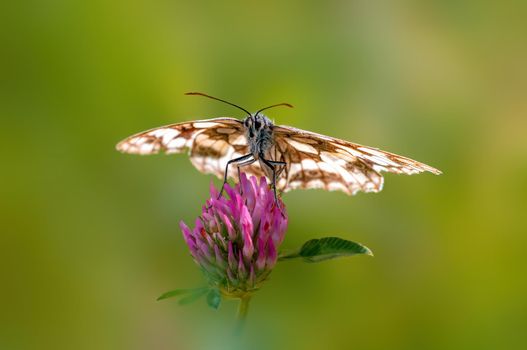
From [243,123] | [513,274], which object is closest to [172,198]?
[243,123]

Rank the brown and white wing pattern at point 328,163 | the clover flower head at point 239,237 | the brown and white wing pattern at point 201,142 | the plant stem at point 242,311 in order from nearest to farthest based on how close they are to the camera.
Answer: the plant stem at point 242,311 → the clover flower head at point 239,237 → the brown and white wing pattern at point 328,163 → the brown and white wing pattern at point 201,142

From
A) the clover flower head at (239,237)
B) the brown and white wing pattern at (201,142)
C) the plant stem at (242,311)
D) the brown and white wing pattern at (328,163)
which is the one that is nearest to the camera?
the plant stem at (242,311)

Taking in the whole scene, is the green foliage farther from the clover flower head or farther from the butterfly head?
the butterfly head

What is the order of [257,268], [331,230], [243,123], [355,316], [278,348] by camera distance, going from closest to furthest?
[257,268] < [243,123] < [278,348] < [355,316] < [331,230]

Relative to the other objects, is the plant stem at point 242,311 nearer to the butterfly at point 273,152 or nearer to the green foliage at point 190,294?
the green foliage at point 190,294

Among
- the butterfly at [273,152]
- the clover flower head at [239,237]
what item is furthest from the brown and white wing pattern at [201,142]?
the clover flower head at [239,237]

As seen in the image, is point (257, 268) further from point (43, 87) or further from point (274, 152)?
point (43, 87)
